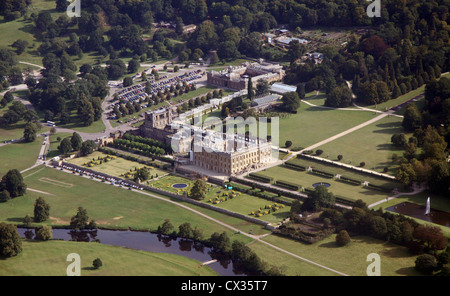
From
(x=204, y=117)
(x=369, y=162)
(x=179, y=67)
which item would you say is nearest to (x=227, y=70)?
(x=179, y=67)

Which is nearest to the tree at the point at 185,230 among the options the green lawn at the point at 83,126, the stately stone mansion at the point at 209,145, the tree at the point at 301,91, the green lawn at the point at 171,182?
the green lawn at the point at 171,182

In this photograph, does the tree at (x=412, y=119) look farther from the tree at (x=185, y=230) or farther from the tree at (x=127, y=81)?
the tree at (x=127, y=81)

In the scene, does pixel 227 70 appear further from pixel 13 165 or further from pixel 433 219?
pixel 433 219

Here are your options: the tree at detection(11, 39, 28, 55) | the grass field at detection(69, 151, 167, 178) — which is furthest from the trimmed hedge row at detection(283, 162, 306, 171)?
the tree at detection(11, 39, 28, 55)

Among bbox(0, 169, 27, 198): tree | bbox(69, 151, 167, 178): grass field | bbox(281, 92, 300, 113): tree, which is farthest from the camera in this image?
bbox(281, 92, 300, 113): tree

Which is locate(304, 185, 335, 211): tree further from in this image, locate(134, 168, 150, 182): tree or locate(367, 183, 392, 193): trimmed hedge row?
locate(134, 168, 150, 182): tree

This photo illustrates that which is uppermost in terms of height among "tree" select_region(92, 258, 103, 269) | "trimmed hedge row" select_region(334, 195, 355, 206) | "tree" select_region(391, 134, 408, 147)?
"tree" select_region(391, 134, 408, 147)

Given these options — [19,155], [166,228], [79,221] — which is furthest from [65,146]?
[166,228]
